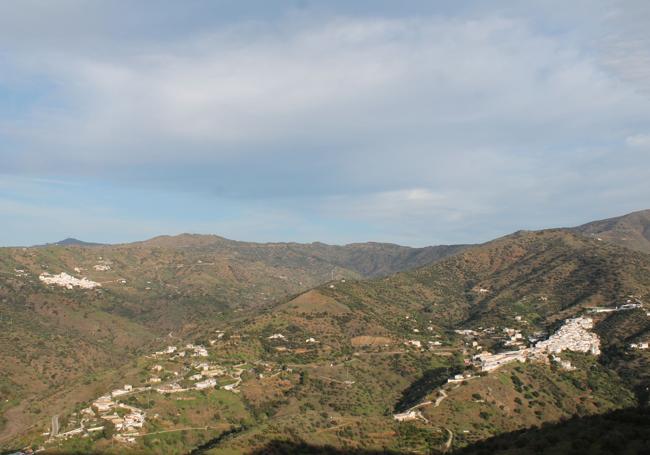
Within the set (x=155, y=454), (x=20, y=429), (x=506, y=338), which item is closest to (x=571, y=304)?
(x=506, y=338)

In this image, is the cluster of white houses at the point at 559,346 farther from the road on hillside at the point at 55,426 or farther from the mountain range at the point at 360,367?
the road on hillside at the point at 55,426

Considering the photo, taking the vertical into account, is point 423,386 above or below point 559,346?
below

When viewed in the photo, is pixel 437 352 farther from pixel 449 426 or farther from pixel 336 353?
pixel 449 426

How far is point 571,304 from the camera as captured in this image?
509ft

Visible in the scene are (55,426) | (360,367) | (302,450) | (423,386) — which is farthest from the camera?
(360,367)

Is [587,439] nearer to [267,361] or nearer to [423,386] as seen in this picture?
[423,386]

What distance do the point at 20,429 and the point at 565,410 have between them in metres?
87.3

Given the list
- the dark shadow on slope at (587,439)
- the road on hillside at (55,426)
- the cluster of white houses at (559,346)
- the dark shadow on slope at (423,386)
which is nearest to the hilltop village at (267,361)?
the road on hillside at (55,426)

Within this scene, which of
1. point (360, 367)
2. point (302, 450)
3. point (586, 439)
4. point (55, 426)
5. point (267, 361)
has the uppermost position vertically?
point (586, 439)

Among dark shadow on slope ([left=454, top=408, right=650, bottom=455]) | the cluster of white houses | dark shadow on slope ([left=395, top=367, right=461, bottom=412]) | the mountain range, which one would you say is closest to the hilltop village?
the cluster of white houses

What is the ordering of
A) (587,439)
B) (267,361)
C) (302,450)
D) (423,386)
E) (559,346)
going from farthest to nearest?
(267,361), (559,346), (423,386), (302,450), (587,439)

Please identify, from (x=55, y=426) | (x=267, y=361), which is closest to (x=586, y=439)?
(x=55, y=426)

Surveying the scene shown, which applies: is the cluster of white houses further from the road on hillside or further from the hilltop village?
the road on hillside

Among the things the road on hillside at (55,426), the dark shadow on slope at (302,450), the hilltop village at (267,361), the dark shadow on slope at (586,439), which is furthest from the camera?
the hilltop village at (267,361)
